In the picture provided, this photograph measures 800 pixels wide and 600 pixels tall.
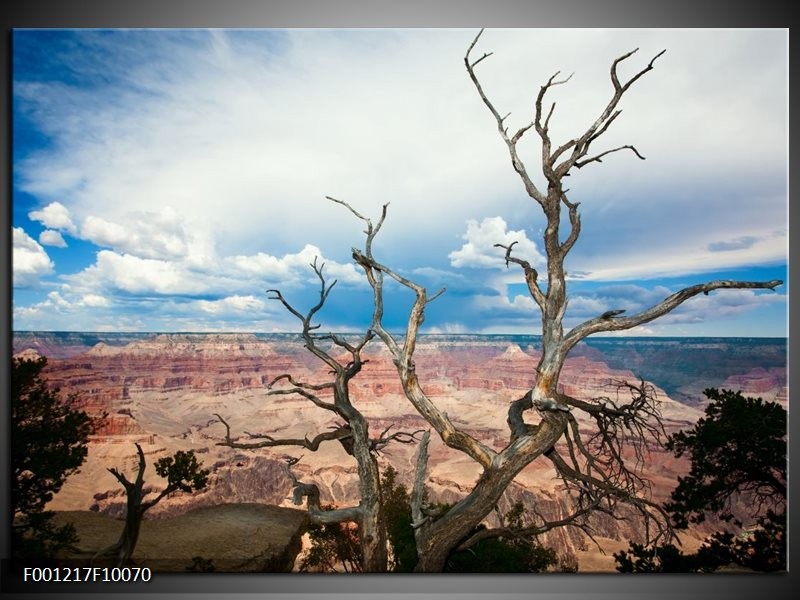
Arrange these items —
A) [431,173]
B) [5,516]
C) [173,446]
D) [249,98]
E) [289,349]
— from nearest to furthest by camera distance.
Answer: [5,516] < [249,98] < [431,173] < [289,349] < [173,446]

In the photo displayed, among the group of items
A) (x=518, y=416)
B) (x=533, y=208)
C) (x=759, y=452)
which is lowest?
(x=759, y=452)

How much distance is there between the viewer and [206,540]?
138 inches

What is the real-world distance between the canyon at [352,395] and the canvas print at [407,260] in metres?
0.05

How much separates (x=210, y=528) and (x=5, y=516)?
123 centimetres

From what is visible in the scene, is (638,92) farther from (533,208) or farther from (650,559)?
(650,559)

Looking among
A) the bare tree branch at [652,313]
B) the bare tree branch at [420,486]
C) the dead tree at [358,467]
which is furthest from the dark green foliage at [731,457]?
the dead tree at [358,467]

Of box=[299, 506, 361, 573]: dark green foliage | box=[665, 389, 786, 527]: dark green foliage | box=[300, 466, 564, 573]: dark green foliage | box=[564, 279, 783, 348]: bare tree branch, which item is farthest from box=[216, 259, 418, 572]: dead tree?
box=[665, 389, 786, 527]: dark green foliage

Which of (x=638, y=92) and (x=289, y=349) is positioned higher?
(x=638, y=92)

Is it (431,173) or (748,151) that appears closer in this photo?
(748,151)

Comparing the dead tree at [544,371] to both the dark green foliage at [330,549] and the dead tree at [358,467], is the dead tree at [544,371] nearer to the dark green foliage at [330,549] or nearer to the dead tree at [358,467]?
the dead tree at [358,467]

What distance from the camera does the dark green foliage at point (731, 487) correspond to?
10.5 ft

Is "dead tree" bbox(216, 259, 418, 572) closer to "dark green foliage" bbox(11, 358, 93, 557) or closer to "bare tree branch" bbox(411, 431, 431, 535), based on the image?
"bare tree branch" bbox(411, 431, 431, 535)

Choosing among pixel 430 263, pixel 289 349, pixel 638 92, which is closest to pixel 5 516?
pixel 289 349

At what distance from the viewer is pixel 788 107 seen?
3.07 meters
